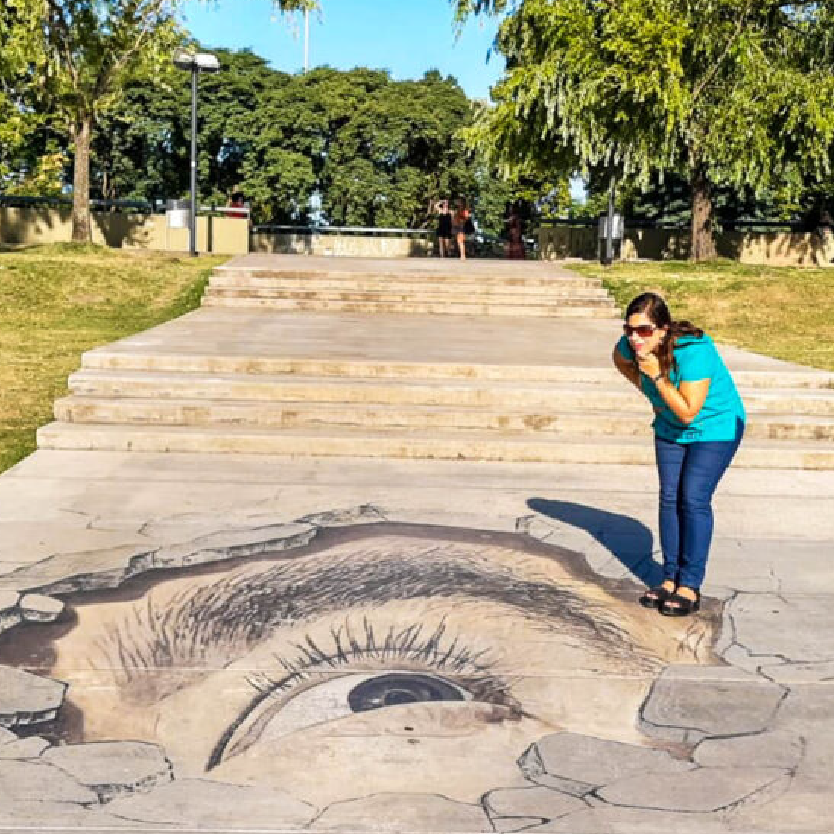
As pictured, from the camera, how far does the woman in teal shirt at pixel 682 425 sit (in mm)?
4793

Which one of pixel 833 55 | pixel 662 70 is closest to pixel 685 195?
pixel 833 55

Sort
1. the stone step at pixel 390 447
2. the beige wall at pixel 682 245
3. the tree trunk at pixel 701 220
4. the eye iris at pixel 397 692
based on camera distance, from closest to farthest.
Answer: the eye iris at pixel 397 692
the stone step at pixel 390 447
the tree trunk at pixel 701 220
the beige wall at pixel 682 245

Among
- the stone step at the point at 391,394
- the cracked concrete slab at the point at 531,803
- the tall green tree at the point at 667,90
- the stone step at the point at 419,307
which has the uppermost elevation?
the tall green tree at the point at 667,90

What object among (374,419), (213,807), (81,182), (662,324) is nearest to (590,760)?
(213,807)

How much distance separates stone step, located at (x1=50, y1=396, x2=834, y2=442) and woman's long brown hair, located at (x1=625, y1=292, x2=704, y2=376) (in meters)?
4.36

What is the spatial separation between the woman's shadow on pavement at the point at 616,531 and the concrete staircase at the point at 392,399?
1.49 metres

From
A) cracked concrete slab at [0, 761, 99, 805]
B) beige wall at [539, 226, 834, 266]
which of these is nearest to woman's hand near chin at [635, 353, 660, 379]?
cracked concrete slab at [0, 761, 99, 805]

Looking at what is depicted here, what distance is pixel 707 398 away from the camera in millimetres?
5000

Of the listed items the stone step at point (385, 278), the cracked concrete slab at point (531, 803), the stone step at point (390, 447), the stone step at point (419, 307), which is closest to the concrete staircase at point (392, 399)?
the stone step at point (390, 447)

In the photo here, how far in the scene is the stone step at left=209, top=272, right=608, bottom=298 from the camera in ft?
57.8

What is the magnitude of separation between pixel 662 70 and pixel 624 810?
2102cm

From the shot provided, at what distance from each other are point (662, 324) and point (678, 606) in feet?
4.28

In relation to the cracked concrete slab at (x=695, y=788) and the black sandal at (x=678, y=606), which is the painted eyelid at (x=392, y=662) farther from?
the black sandal at (x=678, y=606)

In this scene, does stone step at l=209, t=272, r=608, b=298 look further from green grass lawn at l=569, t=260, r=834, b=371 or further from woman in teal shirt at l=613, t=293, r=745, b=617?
woman in teal shirt at l=613, t=293, r=745, b=617
